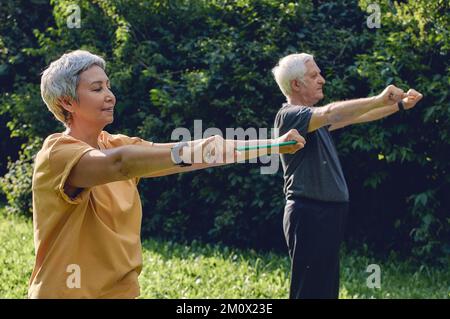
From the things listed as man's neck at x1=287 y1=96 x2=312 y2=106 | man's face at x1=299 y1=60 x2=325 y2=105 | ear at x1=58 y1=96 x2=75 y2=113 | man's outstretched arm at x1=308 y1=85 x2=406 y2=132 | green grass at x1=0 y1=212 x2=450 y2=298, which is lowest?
green grass at x1=0 y1=212 x2=450 y2=298

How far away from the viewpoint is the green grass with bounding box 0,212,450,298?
6.22m

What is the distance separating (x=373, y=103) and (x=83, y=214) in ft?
6.20

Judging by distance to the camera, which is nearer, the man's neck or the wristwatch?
the wristwatch

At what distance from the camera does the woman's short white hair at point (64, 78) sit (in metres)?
2.87

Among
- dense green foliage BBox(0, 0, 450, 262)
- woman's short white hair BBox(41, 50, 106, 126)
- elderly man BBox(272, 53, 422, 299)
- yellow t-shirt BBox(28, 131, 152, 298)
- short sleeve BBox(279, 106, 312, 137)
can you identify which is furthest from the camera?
dense green foliage BBox(0, 0, 450, 262)

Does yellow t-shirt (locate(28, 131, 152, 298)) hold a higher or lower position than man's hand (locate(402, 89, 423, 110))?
lower

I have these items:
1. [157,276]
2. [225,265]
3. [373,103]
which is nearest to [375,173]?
[225,265]

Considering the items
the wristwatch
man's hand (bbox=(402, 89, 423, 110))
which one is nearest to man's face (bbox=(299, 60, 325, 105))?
man's hand (bbox=(402, 89, 423, 110))

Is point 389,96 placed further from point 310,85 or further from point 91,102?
point 91,102

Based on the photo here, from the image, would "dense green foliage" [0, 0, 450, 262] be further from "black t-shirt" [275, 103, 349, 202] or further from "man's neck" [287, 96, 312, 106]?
"black t-shirt" [275, 103, 349, 202]

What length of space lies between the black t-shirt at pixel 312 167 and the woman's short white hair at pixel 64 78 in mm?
1602

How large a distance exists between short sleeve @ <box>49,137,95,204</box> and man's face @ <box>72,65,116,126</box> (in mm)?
214

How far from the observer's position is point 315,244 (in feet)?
14.4

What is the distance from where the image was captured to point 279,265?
696 centimetres
